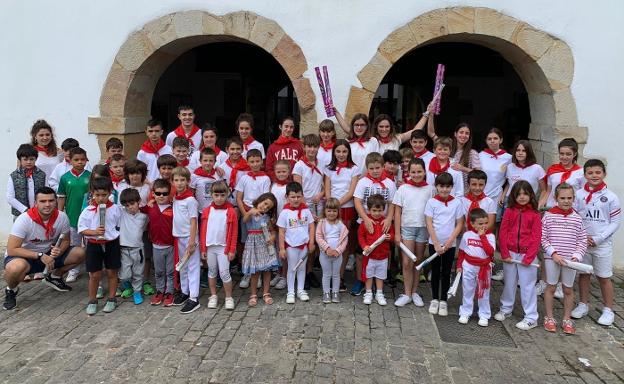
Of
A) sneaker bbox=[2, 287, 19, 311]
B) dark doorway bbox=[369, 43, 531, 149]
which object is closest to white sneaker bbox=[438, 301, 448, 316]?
sneaker bbox=[2, 287, 19, 311]

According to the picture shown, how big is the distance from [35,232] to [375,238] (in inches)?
111

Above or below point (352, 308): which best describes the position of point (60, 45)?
above

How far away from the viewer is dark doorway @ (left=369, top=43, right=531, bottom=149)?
25.7ft

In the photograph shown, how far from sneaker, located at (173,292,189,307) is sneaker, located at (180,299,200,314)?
0.12 meters

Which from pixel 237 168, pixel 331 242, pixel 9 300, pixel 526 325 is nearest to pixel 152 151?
pixel 237 168

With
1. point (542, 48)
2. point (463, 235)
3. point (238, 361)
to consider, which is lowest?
point (238, 361)

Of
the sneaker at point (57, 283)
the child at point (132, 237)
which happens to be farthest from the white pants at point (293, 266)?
the sneaker at point (57, 283)

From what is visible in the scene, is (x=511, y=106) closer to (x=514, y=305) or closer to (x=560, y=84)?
(x=560, y=84)

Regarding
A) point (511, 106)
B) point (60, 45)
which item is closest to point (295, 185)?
point (60, 45)

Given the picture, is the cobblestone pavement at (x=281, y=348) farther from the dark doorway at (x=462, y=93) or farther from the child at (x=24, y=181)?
the dark doorway at (x=462, y=93)

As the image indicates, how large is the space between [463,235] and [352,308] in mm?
1066

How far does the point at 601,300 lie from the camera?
15.2ft

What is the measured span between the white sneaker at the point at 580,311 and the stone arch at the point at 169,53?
115 inches

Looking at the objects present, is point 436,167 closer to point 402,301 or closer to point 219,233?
point 402,301
